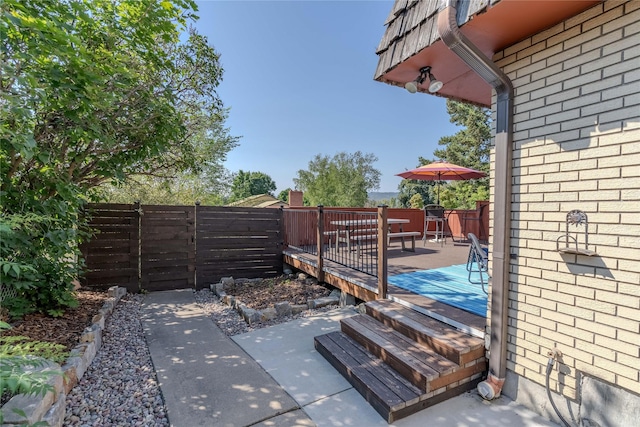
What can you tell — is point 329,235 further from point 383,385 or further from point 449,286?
point 383,385

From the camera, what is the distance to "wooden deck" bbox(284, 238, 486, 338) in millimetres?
2953

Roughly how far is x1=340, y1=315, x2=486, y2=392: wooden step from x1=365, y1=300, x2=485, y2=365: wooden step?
50 mm

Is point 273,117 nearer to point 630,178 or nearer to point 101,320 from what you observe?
point 101,320

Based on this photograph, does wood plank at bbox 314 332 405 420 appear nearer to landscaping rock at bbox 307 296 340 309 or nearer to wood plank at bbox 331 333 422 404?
wood plank at bbox 331 333 422 404

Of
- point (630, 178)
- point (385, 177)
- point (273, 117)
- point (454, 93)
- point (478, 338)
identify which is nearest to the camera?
point (630, 178)

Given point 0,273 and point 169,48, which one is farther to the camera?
point 169,48

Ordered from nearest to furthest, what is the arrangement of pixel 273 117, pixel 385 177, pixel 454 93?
pixel 454 93
pixel 273 117
pixel 385 177

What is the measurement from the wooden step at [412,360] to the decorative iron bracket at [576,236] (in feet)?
3.78

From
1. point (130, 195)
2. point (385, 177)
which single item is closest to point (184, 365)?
point (130, 195)

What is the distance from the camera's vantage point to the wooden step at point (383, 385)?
2.25 metres

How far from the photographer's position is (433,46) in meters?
2.32

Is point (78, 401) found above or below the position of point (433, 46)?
below

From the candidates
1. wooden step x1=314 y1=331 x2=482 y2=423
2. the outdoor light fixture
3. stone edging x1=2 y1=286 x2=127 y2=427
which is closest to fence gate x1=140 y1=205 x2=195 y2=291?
stone edging x1=2 y1=286 x2=127 y2=427

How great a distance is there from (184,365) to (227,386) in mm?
689
